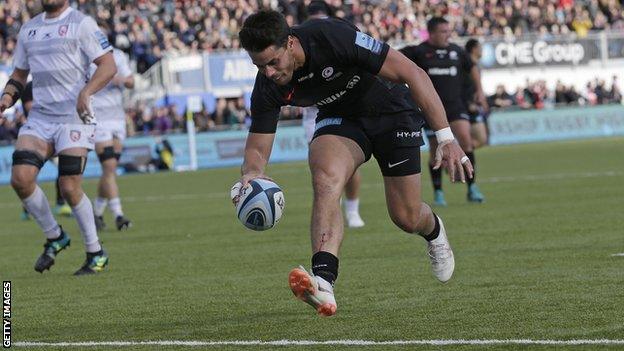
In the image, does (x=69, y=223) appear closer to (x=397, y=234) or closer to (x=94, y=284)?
(x=397, y=234)

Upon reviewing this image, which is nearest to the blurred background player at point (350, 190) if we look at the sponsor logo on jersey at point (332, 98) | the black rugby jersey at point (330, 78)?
the black rugby jersey at point (330, 78)

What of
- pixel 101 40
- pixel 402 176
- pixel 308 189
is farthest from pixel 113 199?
pixel 402 176

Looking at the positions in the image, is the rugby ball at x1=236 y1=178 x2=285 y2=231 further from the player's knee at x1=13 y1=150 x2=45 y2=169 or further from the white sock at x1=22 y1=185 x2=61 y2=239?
the white sock at x1=22 y1=185 x2=61 y2=239

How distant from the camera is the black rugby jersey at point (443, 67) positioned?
18.5m

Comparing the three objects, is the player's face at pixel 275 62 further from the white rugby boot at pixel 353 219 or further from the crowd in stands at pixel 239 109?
the crowd in stands at pixel 239 109

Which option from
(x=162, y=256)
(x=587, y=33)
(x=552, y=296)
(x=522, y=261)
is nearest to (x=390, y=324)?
(x=552, y=296)

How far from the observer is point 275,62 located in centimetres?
762

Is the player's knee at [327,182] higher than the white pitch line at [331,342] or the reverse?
higher

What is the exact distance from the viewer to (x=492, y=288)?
9484mm

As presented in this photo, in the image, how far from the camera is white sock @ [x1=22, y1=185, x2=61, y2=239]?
38.7 feet

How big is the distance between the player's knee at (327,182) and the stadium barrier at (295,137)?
25724 mm

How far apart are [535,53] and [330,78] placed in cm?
4434

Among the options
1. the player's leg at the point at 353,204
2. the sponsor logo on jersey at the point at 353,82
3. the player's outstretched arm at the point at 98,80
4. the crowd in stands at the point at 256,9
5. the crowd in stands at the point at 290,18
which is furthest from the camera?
the crowd in stands at the point at 290,18

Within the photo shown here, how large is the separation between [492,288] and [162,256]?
4904 mm
